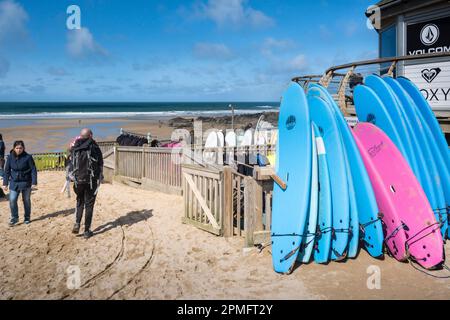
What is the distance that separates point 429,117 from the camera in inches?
254

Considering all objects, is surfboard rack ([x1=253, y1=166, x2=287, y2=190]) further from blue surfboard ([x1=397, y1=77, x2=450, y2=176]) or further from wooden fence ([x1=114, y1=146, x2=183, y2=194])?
wooden fence ([x1=114, y1=146, x2=183, y2=194])

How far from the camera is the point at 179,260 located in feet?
17.5

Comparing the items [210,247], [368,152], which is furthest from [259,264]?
[368,152]

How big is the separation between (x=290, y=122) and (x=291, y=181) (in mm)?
1056

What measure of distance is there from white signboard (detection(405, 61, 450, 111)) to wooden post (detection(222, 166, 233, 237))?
18.7 ft

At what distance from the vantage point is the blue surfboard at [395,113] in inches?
229

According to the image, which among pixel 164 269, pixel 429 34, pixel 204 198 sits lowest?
pixel 164 269

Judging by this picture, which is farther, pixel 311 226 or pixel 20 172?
pixel 20 172

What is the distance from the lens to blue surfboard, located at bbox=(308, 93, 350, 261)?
497 centimetres

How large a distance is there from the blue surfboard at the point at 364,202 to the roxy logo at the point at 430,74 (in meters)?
4.89

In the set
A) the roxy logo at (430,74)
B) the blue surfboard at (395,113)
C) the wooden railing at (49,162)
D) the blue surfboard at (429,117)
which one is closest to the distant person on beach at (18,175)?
the blue surfboard at (395,113)

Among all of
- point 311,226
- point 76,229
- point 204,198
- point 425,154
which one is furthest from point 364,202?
point 76,229

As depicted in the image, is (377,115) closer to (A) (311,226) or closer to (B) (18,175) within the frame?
(A) (311,226)

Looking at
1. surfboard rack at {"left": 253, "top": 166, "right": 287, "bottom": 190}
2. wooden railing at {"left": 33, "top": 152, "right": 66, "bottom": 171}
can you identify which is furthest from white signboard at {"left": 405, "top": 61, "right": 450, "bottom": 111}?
Result: wooden railing at {"left": 33, "top": 152, "right": 66, "bottom": 171}
